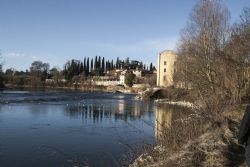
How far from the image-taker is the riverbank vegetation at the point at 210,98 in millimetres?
8586

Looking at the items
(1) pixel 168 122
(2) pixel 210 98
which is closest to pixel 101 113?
(1) pixel 168 122

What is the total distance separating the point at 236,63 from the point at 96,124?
31.6 ft

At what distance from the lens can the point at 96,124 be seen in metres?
25.4

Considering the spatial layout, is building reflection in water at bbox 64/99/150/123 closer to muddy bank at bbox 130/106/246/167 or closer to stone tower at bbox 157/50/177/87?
muddy bank at bbox 130/106/246/167

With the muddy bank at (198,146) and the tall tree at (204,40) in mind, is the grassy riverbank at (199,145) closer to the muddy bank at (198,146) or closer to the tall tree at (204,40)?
the muddy bank at (198,146)

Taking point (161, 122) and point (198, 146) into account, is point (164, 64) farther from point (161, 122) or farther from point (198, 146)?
point (198, 146)

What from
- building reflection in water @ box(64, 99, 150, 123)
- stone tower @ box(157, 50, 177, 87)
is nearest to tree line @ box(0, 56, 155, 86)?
stone tower @ box(157, 50, 177, 87)

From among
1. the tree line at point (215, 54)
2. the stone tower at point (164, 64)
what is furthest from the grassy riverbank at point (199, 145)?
the stone tower at point (164, 64)

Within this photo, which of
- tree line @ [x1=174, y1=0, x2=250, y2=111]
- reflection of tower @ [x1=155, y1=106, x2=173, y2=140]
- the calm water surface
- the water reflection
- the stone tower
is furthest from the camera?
the stone tower

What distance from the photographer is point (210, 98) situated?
15.0 metres

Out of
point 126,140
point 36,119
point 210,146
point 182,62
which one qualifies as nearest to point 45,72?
point 182,62

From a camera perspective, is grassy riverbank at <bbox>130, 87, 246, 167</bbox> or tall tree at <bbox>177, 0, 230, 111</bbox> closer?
grassy riverbank at <bbox>130, 87, 246, 167</bbox>

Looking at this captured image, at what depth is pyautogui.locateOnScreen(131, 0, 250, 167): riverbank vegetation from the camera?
338 inches

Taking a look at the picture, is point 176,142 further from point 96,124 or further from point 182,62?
point 182,62
